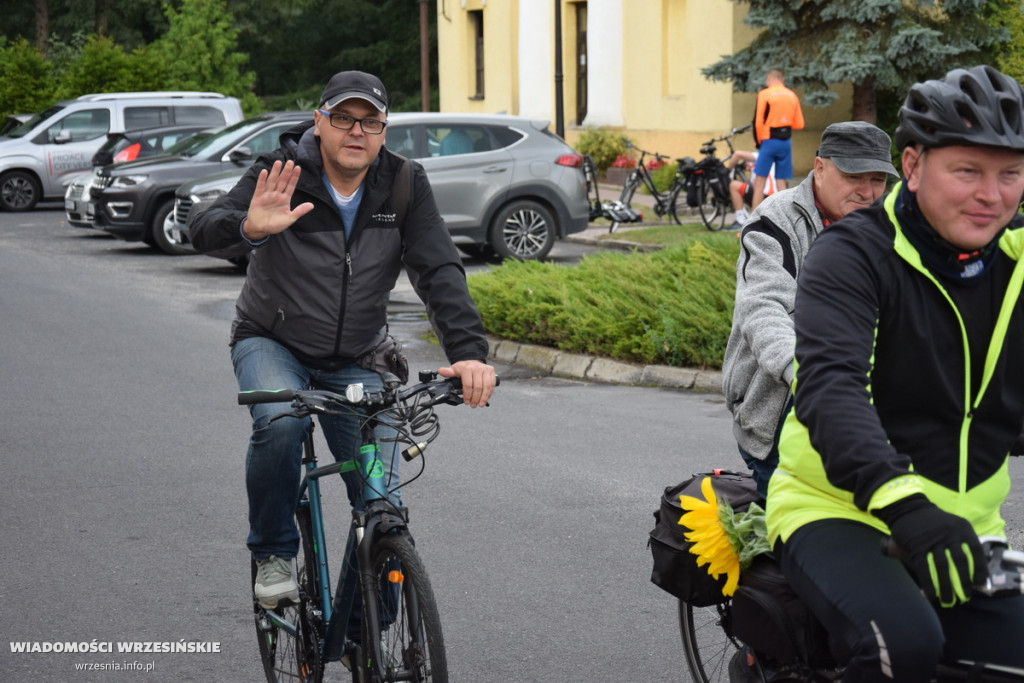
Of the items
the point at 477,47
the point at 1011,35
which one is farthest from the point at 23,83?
the point at 1011,35

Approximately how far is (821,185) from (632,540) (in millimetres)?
2346

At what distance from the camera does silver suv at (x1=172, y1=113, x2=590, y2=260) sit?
17062 millimetres

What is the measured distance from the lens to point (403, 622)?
3.52 metres

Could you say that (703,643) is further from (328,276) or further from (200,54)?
(200,54)

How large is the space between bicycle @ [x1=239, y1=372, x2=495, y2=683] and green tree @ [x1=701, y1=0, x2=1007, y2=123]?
1975 centimetres

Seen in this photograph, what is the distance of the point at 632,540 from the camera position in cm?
605

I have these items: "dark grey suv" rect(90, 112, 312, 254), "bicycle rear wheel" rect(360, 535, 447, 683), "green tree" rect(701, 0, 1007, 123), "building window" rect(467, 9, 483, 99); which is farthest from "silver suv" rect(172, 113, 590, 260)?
"building window" rect(467, 9, 483, 99)

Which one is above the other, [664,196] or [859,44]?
[859,44]

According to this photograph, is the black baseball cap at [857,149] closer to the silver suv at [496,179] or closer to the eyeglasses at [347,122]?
the eyeglasses at [347,122]

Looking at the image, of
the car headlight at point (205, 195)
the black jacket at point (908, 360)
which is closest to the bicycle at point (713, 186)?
the car headlight at point (205, 195)

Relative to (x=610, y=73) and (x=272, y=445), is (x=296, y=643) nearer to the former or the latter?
Answer: (x=272, y=445)

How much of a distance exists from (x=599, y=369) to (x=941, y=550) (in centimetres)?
821

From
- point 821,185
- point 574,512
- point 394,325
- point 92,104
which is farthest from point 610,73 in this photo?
point 821,185

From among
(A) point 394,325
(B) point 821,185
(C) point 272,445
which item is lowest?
(A) point 394,325
